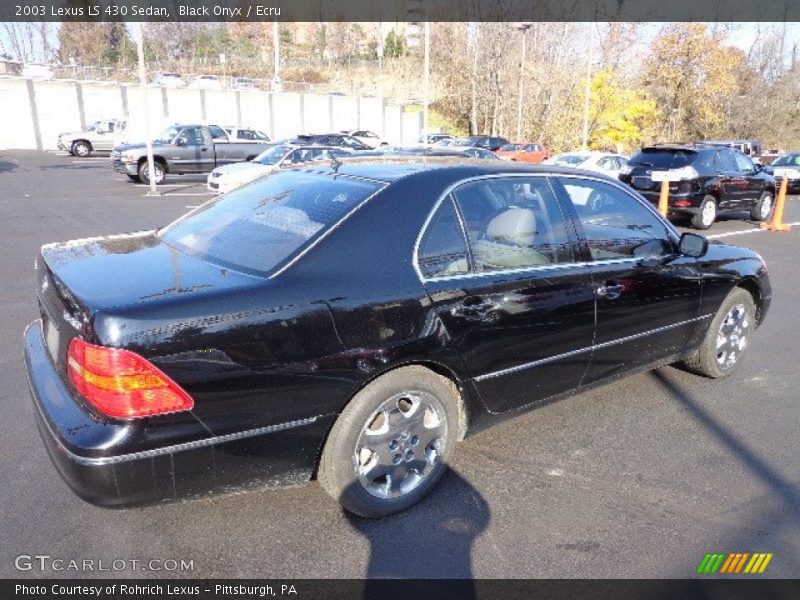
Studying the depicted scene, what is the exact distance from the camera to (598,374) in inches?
148

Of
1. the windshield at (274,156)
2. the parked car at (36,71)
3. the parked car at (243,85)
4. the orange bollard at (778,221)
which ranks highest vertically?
the parked car at (36,71)

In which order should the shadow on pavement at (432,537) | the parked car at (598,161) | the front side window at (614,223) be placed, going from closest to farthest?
1. the shadow on pavement at (432,537)
2. the front side window at (614,223)
3. the parked car at (598,161)

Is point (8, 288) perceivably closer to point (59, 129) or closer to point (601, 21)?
point (59, 129)

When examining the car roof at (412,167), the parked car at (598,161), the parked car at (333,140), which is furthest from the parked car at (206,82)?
the car roof at (412,167)

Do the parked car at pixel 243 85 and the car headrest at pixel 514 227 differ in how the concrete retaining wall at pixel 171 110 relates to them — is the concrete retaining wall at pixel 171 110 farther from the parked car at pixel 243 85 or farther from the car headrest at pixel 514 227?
the car headrest at pixel 514 227

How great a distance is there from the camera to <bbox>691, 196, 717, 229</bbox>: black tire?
12.3 meters

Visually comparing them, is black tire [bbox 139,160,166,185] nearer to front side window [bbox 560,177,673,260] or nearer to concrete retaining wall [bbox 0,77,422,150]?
concrete retaining wall [bbox 0,77,422,150]

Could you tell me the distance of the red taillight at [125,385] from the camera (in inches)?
88.4

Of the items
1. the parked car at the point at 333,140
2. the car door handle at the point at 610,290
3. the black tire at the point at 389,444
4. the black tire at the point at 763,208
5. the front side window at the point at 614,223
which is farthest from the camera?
the parked car at the point at 333,140

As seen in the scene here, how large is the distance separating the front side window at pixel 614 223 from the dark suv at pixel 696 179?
8867 millimetres

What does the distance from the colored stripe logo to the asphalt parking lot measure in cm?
3

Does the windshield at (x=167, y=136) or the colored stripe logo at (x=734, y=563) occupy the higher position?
the windshield at (x=167, y=136)

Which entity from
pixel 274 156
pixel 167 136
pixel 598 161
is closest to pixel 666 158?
pixel 598 161

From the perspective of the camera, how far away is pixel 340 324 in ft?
8.64
